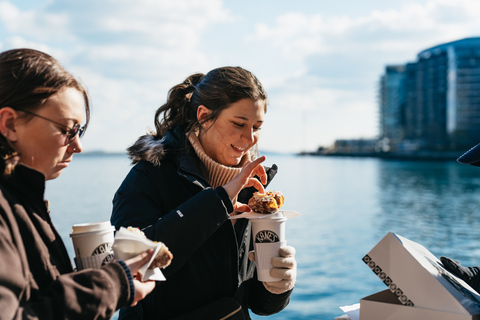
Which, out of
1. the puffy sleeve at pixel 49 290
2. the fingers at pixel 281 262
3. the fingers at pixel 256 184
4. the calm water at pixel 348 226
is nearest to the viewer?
the puffy sleeve at pixel 49 290

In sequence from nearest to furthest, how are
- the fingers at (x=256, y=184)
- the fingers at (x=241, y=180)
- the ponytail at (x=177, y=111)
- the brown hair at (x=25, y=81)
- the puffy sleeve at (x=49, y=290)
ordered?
1. the puffy sleeve at (x=49, y=290)
2. the brown hair at (x=25, y=81)
3. the fingers at (x=241, y=180)
4. the fingers at (x=256, y=184)
5. the ponytail at (x=177, y=111)

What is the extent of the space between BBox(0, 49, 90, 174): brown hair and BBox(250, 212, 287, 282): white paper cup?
1102 millimetres

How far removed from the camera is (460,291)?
5.46 ft

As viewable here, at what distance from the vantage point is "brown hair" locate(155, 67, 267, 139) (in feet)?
8.39

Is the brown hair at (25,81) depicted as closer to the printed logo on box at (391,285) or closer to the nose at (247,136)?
the nose at (247,136)

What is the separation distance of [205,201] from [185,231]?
15 centimetres

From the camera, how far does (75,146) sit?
1.66 m

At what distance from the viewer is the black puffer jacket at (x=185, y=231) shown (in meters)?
2.09

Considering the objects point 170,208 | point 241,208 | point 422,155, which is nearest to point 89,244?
point 170,208

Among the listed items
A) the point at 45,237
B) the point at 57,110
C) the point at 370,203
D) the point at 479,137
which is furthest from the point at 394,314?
the point at 479,137

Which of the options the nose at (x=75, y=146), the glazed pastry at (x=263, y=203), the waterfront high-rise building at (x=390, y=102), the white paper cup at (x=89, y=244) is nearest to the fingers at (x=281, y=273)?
the glazed pastry at (x=263, y=203)

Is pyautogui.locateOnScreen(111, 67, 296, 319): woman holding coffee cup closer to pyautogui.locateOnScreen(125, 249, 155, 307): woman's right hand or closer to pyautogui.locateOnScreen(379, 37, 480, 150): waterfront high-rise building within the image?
pyautogui.locateOnScreen(125, 249, 155, 307): woman's right hand

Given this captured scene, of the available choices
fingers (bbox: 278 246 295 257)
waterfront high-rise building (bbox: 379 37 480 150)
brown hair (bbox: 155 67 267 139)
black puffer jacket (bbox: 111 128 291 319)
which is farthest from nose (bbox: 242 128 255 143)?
waterfront high-rise building (bbox: 379 37 480 150)

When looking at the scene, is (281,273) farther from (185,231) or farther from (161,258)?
(161,258)
